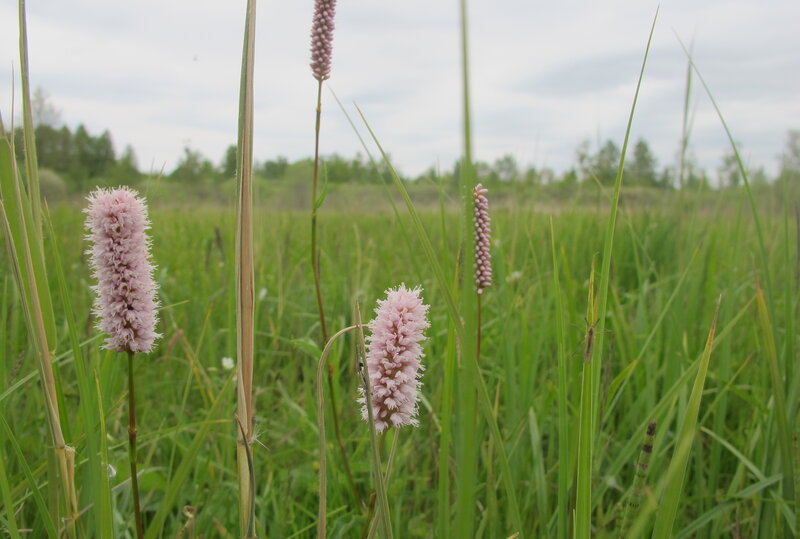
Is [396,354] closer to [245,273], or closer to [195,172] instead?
[245,273]

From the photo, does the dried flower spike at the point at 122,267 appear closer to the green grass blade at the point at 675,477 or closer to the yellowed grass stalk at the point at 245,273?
the yellowed grass stalk at the point at 245,273

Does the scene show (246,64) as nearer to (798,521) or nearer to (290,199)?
(798,521)

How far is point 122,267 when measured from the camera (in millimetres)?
981

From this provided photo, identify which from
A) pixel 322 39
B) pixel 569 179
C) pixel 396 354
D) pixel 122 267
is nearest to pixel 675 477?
pixel 396 354

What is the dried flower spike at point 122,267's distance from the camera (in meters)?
0.97

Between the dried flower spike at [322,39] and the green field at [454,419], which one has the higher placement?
the dried flower spike at [322,39]

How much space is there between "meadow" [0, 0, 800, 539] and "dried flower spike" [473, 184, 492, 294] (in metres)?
0.02

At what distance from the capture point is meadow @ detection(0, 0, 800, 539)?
34.8 inches

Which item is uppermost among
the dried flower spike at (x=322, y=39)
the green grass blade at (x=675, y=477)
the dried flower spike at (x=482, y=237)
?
the dried flower spike at (x=322, y=39)

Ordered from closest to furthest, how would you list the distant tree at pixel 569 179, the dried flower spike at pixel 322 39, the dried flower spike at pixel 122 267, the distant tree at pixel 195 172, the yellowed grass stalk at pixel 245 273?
the yellowed grass stalk at pixel 245 273
the dried flower spike at pixel 122 267
the dried flower spike at pixel 322 39
the distant tree at pixel 569 179
the distant tree at pixel 195 172

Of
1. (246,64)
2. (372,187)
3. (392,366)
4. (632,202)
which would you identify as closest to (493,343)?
(392,366)

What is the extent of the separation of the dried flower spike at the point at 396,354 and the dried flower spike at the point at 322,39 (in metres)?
0.93

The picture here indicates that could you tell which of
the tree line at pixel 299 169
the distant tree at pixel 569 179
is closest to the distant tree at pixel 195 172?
the tree line at pixel 299 169

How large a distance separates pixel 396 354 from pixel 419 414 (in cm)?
75
